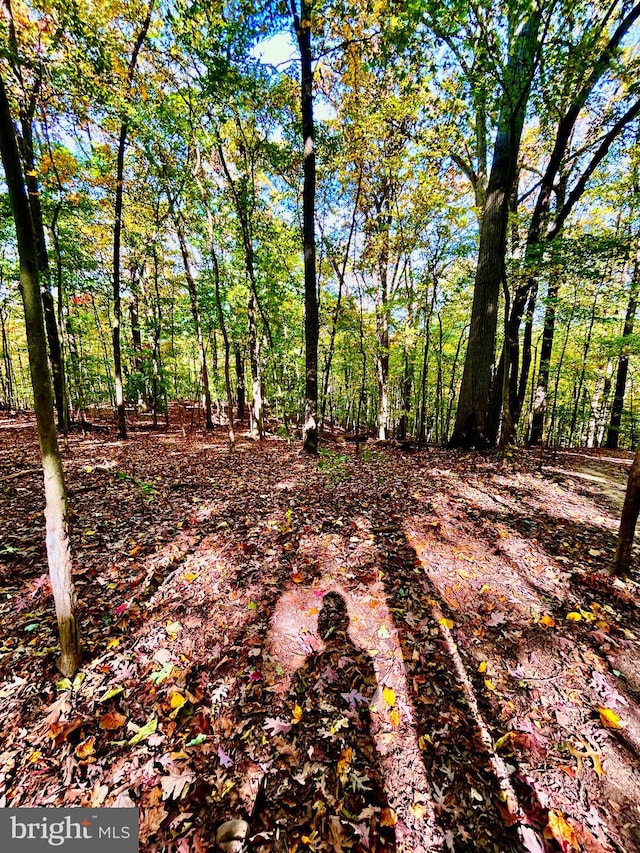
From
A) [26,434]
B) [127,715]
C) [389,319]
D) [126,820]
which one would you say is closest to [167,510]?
[127,715]

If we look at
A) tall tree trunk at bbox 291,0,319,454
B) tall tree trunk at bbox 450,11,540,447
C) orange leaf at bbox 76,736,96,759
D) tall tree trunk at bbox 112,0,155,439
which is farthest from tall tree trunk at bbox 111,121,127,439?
orange leaf at bbox 76,736,96,759

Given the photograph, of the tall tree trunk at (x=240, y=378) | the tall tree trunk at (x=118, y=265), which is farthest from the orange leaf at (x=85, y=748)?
the tall tree trunk at (x=240, y=378)

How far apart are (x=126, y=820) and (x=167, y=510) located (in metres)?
3.94

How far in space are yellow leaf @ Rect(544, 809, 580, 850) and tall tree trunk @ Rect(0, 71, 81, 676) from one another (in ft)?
11.1

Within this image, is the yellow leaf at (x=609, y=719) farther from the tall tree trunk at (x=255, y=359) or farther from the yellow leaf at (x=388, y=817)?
the tall tree trunk at (x=255, y=359)

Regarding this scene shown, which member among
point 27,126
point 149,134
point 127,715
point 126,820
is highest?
point 149,134

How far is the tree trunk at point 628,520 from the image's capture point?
3320 millimetres

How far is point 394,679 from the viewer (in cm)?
258

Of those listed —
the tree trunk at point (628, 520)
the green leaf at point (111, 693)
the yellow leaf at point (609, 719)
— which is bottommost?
the green leaf at point (111, 693)

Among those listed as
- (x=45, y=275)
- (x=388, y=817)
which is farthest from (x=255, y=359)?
(x=388, y=817)

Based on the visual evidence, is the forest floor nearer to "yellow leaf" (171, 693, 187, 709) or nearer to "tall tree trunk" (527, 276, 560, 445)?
"yellow leaf" (171, 693, 187, 709)

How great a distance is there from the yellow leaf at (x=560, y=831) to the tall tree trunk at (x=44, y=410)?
3.38m

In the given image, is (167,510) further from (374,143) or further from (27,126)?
(374,143)

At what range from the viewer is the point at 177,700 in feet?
7.85
